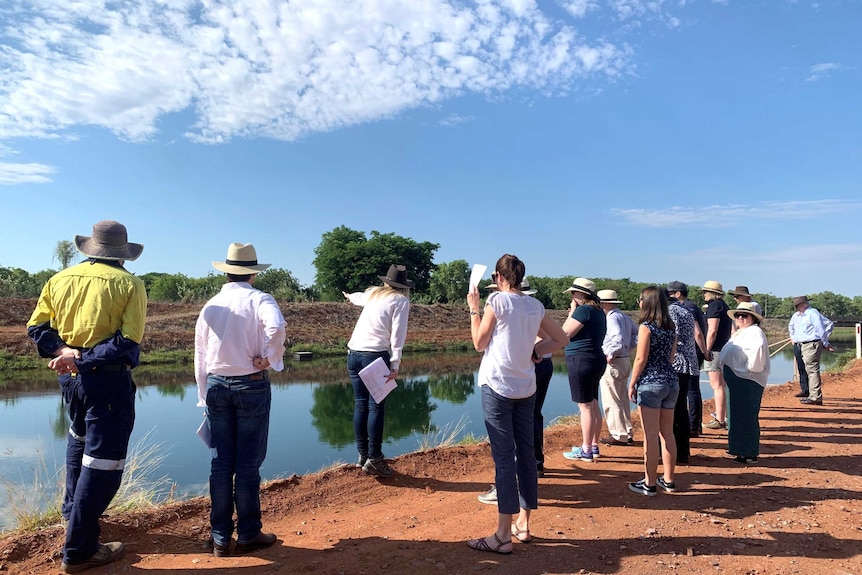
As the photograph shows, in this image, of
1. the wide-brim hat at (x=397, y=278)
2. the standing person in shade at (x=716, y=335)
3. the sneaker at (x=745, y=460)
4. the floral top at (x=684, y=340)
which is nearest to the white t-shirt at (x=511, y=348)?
the wide-brim hat at (x=397, y=278)

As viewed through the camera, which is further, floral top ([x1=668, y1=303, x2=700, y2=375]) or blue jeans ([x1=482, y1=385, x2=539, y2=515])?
floral top ([x1=668, y1=303, x2=700, y2=375])

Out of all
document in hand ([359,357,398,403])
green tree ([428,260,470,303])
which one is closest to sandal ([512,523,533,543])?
document in hand ([359,357,398,403])

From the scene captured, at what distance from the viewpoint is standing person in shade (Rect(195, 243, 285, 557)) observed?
10.0 feet

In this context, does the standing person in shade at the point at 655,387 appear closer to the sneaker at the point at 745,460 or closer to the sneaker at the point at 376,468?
the sneaker at the point at 745,460

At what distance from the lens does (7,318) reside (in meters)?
23.7

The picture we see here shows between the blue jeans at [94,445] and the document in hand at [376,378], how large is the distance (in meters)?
1.73

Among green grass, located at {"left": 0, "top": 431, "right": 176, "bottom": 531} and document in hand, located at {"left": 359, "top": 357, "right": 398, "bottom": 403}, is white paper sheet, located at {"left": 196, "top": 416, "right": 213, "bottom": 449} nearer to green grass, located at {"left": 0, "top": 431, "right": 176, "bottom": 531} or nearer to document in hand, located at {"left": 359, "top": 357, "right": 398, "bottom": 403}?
green grass, located at {"left": 0, "top": 431, "right": 176, "bottom": 531}

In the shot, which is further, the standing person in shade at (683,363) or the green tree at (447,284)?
the green tree at (447,284)

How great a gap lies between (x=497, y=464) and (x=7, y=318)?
28033mm

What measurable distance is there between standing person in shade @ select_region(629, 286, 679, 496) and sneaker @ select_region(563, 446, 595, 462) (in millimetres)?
901

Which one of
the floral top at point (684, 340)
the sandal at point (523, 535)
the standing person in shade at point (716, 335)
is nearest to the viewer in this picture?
the sandal at point (523, 535)

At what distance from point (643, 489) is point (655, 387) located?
0.81 m

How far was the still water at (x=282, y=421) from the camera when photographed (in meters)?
7.21

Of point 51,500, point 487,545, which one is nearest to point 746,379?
point 487,545
